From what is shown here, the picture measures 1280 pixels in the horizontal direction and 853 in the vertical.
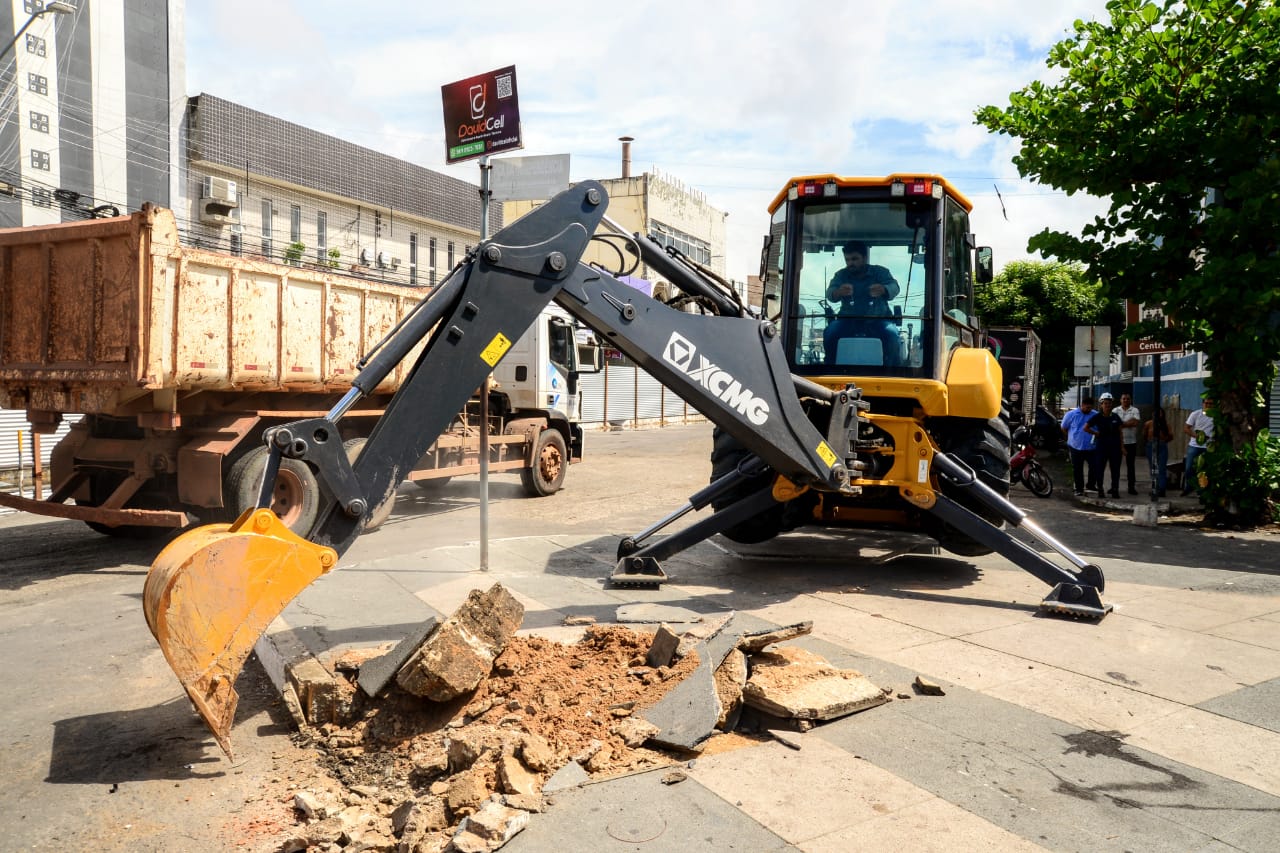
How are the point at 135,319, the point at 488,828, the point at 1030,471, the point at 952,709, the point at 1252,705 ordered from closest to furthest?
1. the point at 488,828
2. the point at 952,709
3. the point at 1252,705
4. the point at 135,319
5. the point at 1030,471

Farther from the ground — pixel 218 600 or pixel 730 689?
pixel 218 600

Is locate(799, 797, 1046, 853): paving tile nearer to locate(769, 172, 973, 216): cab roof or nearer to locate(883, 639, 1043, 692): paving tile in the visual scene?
locate(883, 639, 1043, 692): paving tile

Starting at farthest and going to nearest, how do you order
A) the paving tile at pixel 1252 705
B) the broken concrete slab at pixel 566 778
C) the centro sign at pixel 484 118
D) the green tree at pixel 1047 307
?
1. the green tree at pixel 1047 307
2. the centro sign at pixel 484 118
3. the paving tile at pixel 1252 705
4. the broken concrete slab at pixel 566 778

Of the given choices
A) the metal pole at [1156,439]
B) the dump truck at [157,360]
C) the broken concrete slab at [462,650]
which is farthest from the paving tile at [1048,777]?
the metal pole at [1156,439]

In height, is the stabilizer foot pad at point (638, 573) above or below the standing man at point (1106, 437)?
below

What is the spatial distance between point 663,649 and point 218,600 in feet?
7.76

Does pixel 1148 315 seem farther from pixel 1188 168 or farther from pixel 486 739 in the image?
pixel 486 739

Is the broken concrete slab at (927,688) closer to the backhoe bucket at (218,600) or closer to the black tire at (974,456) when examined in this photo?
the black tire at (974,456)

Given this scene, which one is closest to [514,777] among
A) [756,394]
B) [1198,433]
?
[756,394]

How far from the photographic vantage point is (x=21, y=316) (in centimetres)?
913

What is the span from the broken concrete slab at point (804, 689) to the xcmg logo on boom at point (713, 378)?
160cm

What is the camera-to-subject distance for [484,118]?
1028 centimetres

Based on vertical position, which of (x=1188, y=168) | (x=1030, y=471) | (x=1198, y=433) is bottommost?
(x=1030, y=471)

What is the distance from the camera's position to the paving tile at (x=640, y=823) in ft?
11.6
